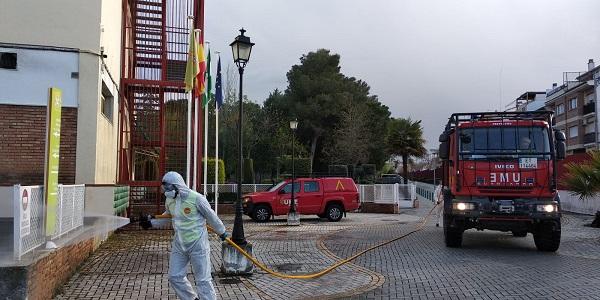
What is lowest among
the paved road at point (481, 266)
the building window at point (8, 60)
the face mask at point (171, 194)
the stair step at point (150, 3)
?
the paved road at point (481, 266)

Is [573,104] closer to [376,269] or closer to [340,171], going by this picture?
[340,171]

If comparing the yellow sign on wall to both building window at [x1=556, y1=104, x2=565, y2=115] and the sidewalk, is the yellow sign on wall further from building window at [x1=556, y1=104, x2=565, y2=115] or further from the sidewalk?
building window at [x1=556, y1=104, x2=565, y2=115]

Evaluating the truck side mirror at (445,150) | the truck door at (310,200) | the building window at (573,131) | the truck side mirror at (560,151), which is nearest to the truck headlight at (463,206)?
the truck side mirror at (445,150)

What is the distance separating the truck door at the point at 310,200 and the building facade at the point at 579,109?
35773 millimetres

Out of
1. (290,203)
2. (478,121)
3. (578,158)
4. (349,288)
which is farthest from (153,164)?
(578,158)

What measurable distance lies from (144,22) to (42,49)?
23.5ft

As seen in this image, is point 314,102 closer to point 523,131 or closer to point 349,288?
point 523,131

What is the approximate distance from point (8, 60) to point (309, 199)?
1349cm

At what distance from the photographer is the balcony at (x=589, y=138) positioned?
52.8 m

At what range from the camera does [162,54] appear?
17594mm

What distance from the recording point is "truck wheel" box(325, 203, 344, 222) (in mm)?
23219

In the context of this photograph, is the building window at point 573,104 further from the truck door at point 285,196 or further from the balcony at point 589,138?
the truck door at point 285,196

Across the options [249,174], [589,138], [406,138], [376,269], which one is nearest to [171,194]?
[376,269]

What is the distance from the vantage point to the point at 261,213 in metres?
22.8
